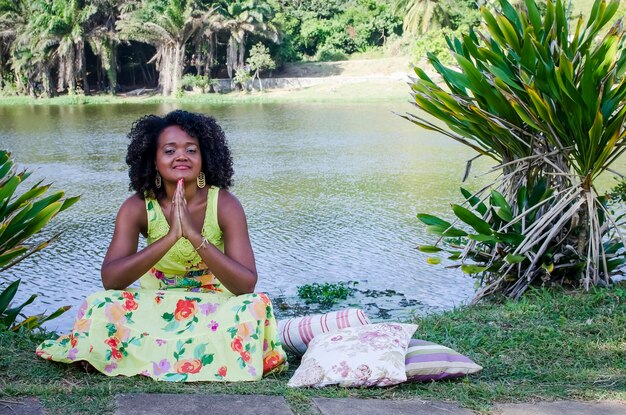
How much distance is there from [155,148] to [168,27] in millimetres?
31177

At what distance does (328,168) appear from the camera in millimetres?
11961

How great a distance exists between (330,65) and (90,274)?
3463 centimetres

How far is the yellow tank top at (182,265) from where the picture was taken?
3332 mm

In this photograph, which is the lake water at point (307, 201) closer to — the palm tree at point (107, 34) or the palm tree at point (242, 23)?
the palm tree at point (107, 34)

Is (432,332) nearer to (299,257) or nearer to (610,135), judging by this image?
(610,135)

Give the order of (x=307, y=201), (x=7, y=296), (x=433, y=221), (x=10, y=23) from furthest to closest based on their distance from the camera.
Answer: (x=10, y=23), (x=307, y=201), (x=433, y=221), (x=7, y=296)

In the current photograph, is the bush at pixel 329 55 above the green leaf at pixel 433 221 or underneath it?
above

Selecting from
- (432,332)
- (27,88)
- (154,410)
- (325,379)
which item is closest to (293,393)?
(325,379)

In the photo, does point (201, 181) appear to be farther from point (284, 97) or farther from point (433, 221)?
point (284, 97)

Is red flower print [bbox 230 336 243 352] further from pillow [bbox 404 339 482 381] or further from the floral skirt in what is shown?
pillow [bbox 404 339 482 381]

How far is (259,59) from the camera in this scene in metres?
35.4

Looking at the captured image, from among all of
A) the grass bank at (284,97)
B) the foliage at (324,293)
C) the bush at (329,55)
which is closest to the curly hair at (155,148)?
the foliage at (324,293)

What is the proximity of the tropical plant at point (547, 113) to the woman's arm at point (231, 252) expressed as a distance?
5.41 feet

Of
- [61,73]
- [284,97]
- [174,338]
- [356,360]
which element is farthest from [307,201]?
[61,73]
